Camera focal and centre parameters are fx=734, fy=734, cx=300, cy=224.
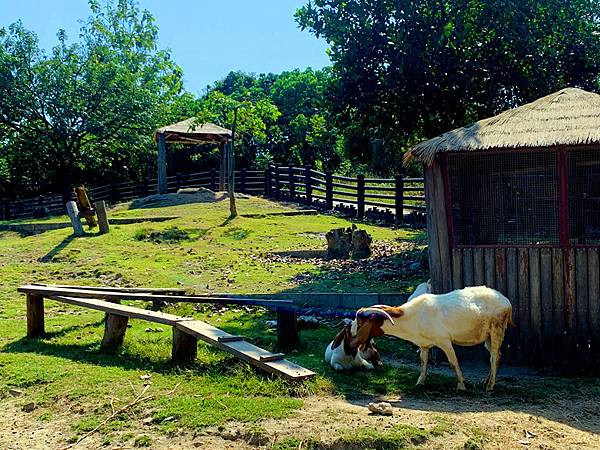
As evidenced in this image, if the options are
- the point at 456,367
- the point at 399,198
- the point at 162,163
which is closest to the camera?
the point at 456,367

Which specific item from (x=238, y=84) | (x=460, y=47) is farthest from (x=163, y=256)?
(x=238, y=84)

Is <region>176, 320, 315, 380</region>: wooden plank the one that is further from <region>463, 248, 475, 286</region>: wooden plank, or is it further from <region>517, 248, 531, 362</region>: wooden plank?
<region>517, 248, 531, 362</region>: wooden plank

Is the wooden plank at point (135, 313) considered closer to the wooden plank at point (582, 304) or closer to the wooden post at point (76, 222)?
the wooden plank at point (582, 304)

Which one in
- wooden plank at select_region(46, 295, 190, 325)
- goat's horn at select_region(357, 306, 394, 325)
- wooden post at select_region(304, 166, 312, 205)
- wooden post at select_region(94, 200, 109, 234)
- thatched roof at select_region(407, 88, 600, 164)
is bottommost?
wooden plank at select_region(46, 295, 190, 325)

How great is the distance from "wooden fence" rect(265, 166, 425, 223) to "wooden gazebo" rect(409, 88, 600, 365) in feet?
40.1

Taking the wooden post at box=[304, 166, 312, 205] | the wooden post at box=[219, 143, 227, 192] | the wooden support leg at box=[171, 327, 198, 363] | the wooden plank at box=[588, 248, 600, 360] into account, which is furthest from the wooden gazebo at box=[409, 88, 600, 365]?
the wooden post at box=[219, 143, 227, 192]

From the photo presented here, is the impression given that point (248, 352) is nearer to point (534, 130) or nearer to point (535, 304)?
point (535, 304)

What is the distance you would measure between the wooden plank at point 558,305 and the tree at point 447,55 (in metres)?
5.80

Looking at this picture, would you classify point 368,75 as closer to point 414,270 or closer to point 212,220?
point 414,270

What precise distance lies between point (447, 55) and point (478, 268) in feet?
19.7

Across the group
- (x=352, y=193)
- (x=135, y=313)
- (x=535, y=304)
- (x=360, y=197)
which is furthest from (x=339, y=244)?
(x=352, y=193)

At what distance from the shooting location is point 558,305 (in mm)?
8297

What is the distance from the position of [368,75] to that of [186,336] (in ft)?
24.9

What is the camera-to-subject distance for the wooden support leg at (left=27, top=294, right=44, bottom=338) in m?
9.60
